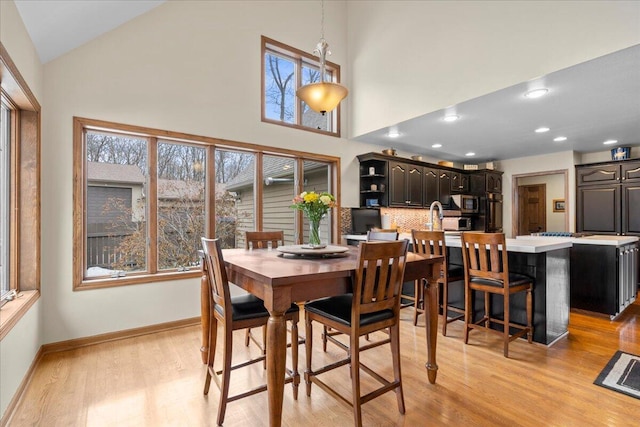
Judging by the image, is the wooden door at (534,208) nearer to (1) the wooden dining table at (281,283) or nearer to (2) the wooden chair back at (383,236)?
(2) the wooden chair back at (383,236)

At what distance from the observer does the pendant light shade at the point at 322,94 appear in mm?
2414

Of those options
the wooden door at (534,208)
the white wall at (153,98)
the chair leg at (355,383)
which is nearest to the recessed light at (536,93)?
the white wall at (153,98)

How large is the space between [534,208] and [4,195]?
34.1ft

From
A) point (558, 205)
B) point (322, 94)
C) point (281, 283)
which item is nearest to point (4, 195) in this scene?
point (281, 283)

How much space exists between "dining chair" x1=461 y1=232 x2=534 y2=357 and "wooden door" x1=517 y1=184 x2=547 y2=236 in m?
6.48

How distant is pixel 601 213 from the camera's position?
5.58 meters

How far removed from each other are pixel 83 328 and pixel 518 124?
18.4ft

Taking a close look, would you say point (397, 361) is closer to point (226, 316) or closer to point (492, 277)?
point (226, 316)

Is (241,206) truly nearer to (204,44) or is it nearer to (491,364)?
(204,44)

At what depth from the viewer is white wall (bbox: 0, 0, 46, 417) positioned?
1863 mm

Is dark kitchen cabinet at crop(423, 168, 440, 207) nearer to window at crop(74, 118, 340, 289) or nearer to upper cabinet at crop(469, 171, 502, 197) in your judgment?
upper cabinet at crop(469, 171, 502, 197)

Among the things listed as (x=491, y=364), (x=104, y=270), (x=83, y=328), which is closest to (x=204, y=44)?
(x=104, y=270)

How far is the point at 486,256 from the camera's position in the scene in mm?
2889

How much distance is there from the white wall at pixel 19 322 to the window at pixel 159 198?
0.47 meters
